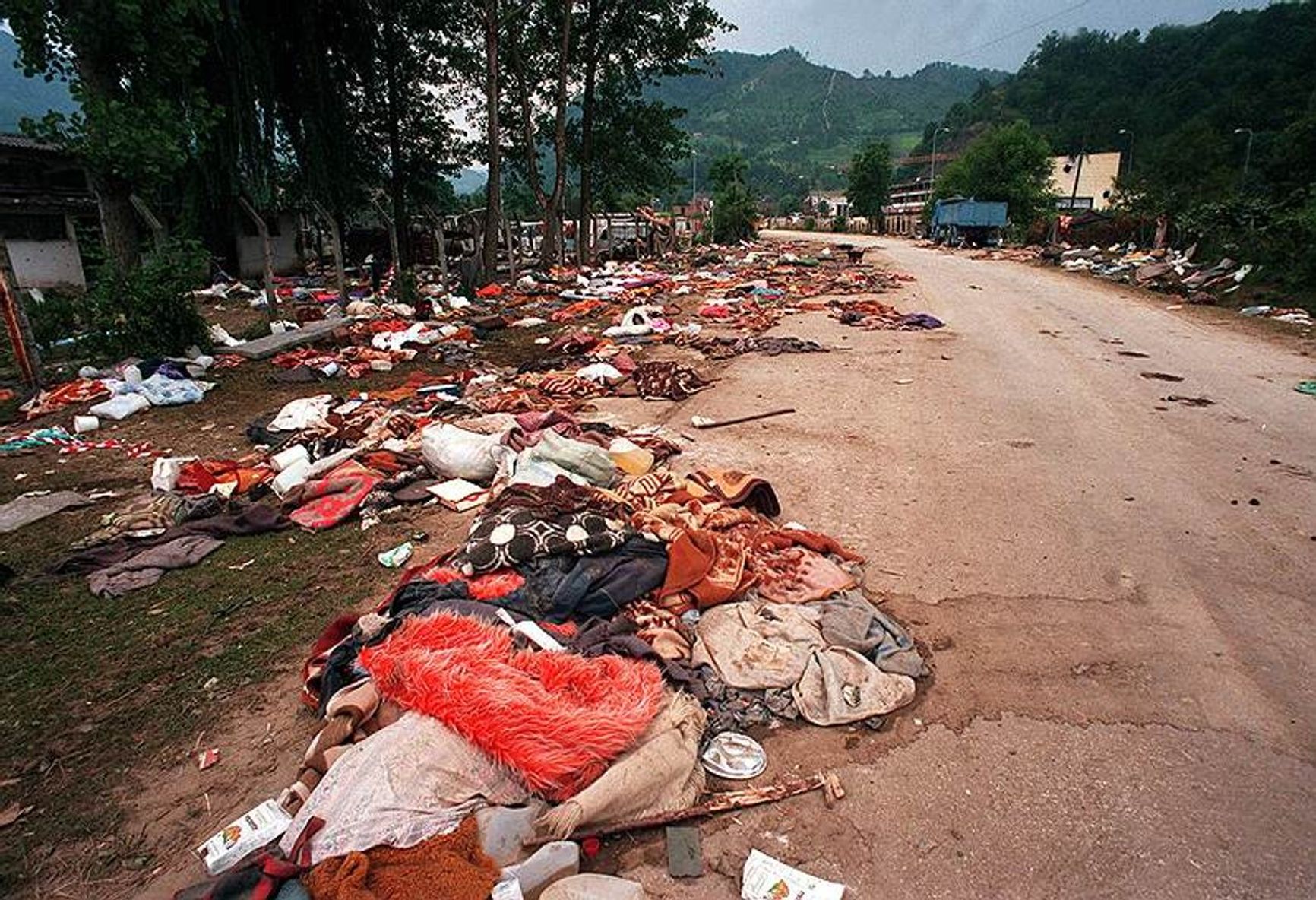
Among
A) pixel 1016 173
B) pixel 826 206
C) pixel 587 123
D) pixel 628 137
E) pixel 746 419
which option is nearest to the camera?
pixel 746 419

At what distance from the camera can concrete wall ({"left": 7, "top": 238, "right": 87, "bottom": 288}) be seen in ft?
54.9

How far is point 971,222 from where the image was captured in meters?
34.6

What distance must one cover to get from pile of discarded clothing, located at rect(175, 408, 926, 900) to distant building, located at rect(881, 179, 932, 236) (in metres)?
51.7

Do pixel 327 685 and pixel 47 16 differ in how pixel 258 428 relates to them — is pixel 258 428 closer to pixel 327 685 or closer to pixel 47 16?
pixel 327 685

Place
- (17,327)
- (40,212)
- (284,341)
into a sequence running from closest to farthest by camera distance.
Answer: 1. (17,327)
2. (284,341)
3. (40,212)

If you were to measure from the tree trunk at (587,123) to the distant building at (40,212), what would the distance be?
12.6 m

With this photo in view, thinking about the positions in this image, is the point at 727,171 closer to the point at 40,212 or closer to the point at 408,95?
the point at 408,95

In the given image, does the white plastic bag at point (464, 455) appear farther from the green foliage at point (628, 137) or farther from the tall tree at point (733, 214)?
the tall tree at point (733, 214)

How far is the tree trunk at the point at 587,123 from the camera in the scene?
66.9 ft

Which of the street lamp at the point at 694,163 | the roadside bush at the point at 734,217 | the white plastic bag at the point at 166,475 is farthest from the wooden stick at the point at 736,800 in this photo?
the roadside bush at the point at 734,217

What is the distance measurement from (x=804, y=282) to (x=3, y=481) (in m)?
15.7

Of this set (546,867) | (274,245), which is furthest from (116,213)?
(274,245)

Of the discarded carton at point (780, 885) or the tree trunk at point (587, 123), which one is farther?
the tree trunk at point (587, 123)

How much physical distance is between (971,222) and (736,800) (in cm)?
3808
